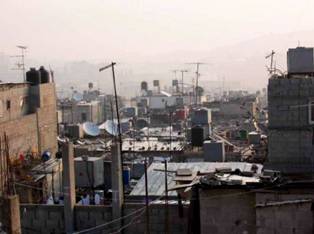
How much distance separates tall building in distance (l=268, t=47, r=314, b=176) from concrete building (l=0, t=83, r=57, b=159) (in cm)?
1261

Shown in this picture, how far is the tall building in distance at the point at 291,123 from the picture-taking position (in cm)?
1371

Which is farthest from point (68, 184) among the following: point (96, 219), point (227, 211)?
point (227, 211)

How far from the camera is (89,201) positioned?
1528 cm

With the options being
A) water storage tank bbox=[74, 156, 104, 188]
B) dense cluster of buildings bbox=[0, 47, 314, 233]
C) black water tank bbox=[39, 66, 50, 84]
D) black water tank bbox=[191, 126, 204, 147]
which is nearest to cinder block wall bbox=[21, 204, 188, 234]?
dense cluster of buildings bbox=[0, 47, 314, 233]

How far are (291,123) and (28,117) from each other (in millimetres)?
14948

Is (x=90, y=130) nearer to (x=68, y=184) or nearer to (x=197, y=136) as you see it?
(x=197, y=136)

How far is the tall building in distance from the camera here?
13711 millimetres

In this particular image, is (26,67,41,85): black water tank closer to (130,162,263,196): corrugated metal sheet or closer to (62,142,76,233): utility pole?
(130,162,263,196): corrugated metal sheet

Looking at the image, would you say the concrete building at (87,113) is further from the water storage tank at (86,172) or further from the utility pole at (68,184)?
the utility pole at (68,184)

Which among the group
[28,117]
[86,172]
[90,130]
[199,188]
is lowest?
[90,130]

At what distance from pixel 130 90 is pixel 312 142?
130831 mm

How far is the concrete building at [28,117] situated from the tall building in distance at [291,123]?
496 inches

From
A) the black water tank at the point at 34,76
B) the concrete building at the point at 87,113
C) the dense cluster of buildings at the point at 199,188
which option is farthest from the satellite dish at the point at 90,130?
the concrete building at the point at 87,113

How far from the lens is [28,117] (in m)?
26.4
